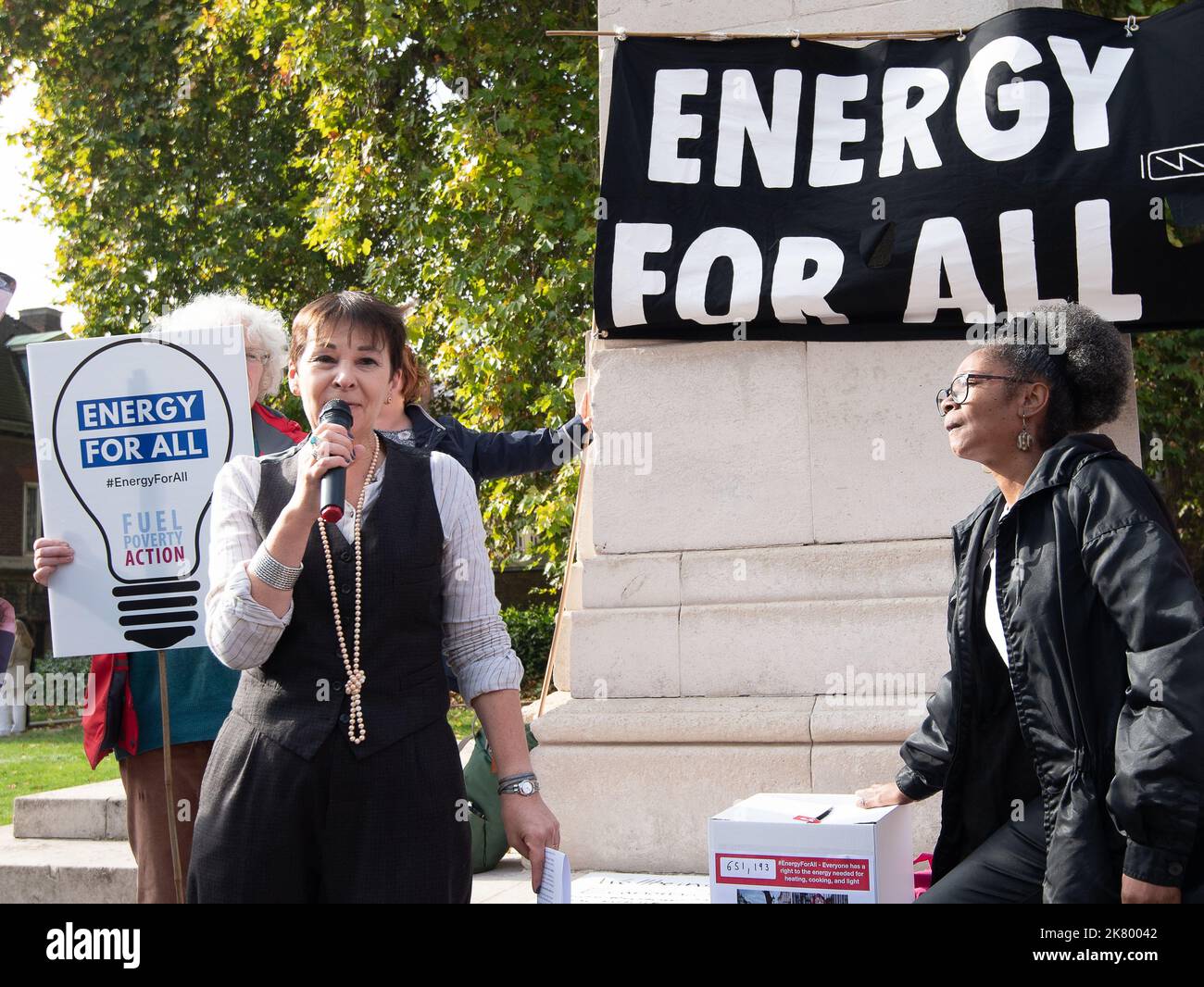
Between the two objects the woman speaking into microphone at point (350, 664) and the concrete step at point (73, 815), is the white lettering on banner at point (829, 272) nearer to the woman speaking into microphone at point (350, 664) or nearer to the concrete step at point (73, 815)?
the woman speaking into microphone at point (350, 664)

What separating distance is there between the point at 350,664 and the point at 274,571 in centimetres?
21

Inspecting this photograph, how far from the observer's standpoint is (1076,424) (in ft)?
9.64

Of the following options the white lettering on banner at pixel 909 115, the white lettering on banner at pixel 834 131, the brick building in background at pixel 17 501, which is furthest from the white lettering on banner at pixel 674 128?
the brick building in background at pixel 17 501

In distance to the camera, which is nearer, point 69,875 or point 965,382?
point 965,382

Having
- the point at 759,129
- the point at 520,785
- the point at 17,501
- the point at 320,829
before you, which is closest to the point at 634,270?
the point at 759,129

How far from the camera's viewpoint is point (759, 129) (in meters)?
5.11

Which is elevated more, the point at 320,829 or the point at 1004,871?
the point at 320,829

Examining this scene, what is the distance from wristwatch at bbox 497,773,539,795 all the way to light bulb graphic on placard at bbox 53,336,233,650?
128 cm

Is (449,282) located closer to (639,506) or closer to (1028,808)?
(639,506)

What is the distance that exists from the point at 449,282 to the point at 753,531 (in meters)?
6.69

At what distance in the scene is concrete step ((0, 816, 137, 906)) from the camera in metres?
5.42

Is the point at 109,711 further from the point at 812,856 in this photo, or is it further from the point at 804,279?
the point at 804,279

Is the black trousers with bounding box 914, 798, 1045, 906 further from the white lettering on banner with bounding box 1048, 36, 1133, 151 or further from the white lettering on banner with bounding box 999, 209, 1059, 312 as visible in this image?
the white lettering on banner with bounding box 1048, 36, 1133, 151

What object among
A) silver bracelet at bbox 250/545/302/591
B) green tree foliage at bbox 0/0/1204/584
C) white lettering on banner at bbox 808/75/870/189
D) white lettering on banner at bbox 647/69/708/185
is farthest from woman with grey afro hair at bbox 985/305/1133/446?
green tree foliage at bbox 0/0/1204/584
